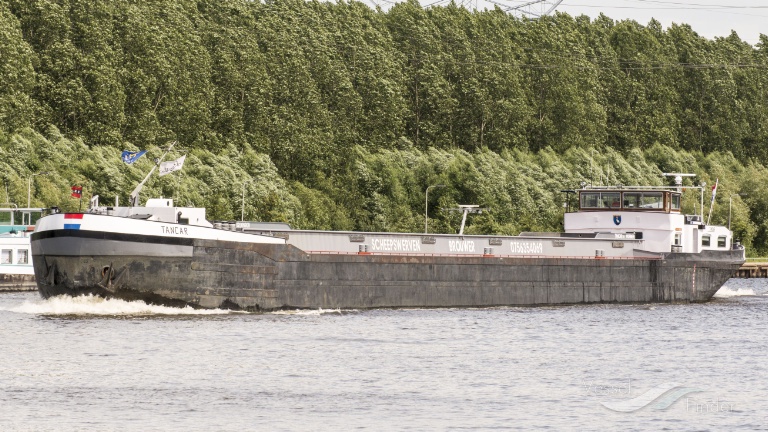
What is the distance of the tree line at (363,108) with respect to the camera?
4205 inches

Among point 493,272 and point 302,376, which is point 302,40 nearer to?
point 493,272

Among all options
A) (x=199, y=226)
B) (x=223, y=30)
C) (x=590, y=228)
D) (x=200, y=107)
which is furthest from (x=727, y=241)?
(x=223, y=30)

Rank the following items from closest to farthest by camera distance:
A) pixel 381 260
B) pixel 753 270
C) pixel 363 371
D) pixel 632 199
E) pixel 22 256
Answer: pixel 363 371 < pixel 381 260 < pixel 632 199 < pixel 22 256 < pixel 753 270

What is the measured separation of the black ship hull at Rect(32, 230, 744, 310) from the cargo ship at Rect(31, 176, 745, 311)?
0.16 feet

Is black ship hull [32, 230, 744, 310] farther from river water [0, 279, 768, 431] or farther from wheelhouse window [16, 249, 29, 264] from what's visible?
wheelhouse window [16, 249, 29, 264]

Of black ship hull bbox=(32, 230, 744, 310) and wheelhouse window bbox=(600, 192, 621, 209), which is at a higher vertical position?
wheelhouse window bbox=(600, 192, 621, 209)

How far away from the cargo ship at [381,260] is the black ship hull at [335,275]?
5cm

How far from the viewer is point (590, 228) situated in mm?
72750

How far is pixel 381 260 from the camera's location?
194 ft

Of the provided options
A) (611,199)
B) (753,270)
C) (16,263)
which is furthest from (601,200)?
(753,270)

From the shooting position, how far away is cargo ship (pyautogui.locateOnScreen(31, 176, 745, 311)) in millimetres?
50188

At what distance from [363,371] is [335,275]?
19.3m

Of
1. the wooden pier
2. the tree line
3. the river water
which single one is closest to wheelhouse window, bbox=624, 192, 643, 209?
the river water

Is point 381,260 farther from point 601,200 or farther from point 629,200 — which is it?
point 629,200
